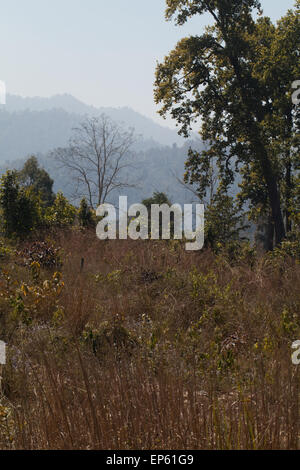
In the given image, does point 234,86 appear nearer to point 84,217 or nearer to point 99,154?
point 84,217

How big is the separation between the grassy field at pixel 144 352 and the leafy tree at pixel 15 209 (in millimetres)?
1159

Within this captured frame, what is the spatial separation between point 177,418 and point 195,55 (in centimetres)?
1687

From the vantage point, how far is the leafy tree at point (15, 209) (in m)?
12.3

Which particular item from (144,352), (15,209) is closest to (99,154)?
(15,209)

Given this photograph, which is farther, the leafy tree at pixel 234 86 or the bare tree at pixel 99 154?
the bare tree at pixel 99 154

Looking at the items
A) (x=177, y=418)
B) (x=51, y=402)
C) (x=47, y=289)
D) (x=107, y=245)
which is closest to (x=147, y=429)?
(x=177, y=418)

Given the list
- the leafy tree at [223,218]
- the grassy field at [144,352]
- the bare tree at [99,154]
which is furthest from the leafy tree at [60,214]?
the bare tree at [99,154]

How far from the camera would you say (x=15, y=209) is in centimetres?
1227

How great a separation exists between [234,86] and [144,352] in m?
16.3

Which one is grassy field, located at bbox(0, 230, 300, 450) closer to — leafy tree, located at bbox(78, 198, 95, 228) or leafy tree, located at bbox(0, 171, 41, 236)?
leafy tree, located at bbox(0, 171, 41, 236)

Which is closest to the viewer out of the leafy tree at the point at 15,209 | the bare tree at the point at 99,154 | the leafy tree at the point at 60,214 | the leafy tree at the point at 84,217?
the leafy tree at the point at 15,209

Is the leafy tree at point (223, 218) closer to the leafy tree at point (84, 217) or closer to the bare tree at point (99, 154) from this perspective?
the leafy tree at point (84, 217)
